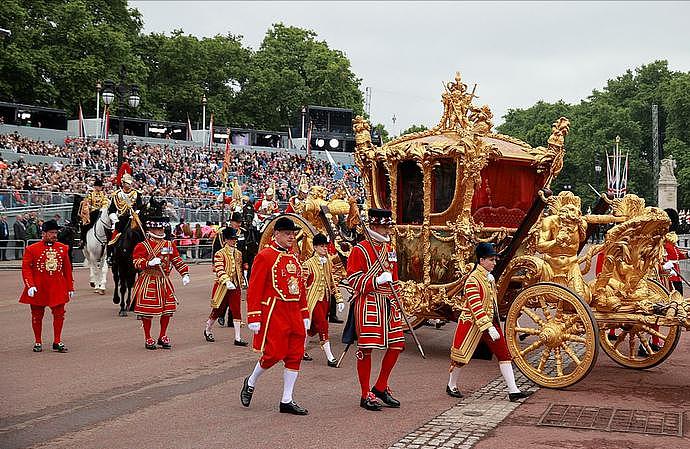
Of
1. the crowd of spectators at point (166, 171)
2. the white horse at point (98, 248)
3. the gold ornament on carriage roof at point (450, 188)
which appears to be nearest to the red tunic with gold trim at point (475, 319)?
the gold ornament on carriage roof at point (450, 188)

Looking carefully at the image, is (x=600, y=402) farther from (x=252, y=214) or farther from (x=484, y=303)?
(x=252, y=214)

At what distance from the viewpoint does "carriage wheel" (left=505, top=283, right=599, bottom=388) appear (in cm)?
860

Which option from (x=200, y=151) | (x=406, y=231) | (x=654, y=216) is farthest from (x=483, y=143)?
(x=200, y=151)

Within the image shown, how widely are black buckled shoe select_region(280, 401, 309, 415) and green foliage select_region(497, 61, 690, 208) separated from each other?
46.8m

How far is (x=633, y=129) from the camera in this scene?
190 feet

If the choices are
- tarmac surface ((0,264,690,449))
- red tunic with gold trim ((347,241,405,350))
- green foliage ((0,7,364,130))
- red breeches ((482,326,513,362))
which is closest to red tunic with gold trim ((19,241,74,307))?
tarmac surface ((0,264,690,449))

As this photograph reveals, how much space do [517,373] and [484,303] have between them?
6.69 feet

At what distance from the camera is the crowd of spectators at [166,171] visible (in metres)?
30.4

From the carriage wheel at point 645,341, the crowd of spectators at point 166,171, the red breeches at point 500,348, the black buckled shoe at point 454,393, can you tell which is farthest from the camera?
the crowd of spectators at point 166,171

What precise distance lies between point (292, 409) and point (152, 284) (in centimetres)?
441

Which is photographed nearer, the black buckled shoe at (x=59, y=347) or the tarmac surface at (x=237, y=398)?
the tarmac surface at (x=237, y=398)

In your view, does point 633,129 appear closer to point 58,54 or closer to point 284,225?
point 58,54

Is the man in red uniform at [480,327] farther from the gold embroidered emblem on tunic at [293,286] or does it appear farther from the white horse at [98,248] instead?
the white horse at [98,248]

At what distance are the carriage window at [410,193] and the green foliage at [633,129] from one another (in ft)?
139
